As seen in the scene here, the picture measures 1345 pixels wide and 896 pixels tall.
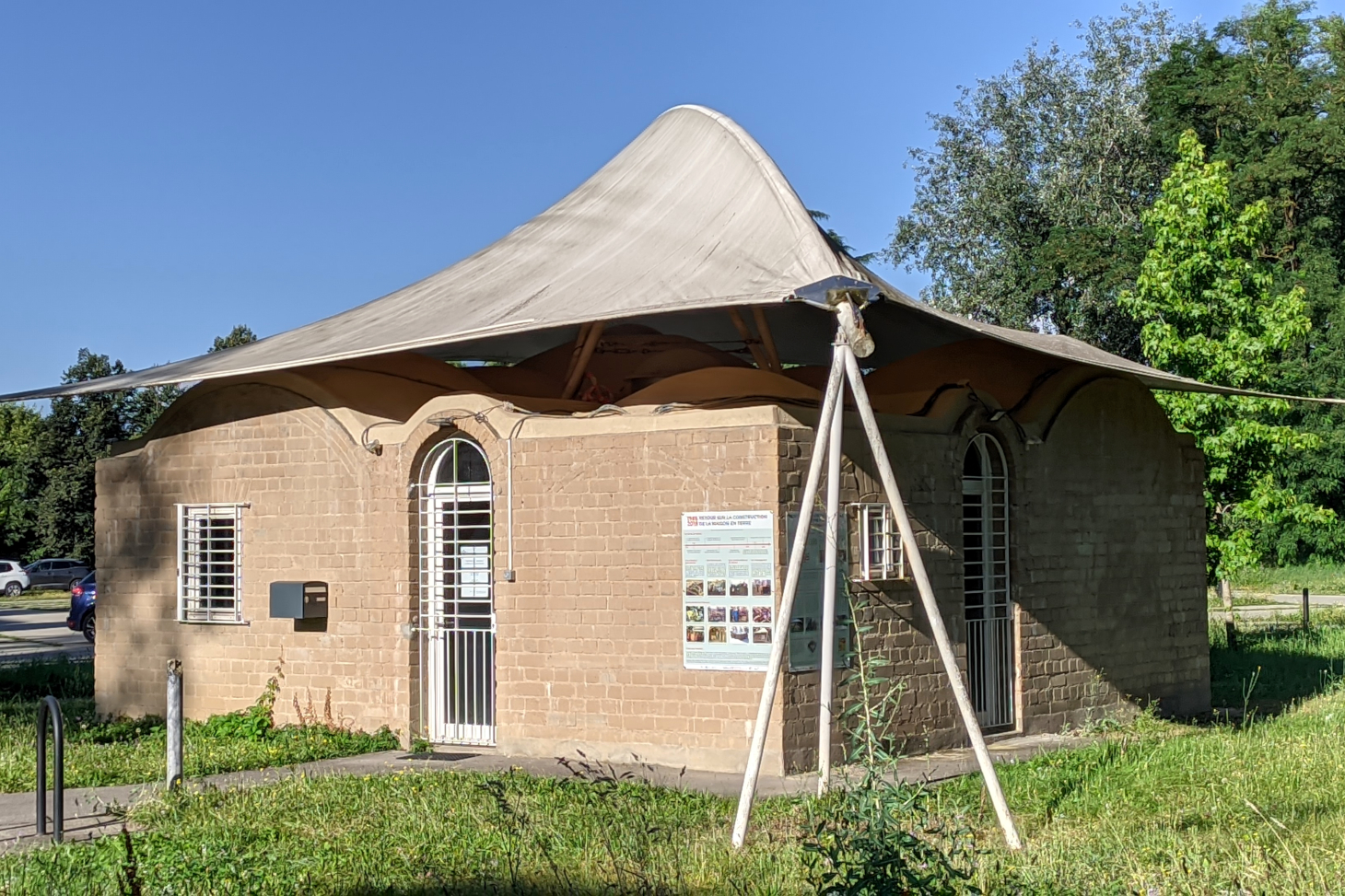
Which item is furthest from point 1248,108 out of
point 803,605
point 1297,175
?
point 803,605

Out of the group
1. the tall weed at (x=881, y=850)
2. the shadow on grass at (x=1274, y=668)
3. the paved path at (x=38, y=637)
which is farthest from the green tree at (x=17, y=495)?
the tall weed at (x=881, y=850)

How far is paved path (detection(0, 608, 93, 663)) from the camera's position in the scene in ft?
82.2

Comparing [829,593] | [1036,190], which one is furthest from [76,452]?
[829,593]

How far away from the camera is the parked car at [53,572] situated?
48.6 meters

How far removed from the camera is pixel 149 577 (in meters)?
14.9

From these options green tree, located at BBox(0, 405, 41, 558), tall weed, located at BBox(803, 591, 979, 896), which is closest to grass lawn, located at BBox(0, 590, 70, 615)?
green tree, located at BBox(0, 405, 41, 558)

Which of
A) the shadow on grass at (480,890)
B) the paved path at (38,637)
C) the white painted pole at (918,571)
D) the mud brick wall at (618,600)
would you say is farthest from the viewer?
the paved path at (38,637)

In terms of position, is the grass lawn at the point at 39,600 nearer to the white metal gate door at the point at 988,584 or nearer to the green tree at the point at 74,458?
the green tree at the point at 74,458

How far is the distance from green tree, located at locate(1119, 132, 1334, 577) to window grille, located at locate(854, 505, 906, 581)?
959 cm

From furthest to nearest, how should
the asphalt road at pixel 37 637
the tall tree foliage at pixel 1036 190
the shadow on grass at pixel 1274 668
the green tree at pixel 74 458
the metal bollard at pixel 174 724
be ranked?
the green tree at pixel 74 458
the tall tree foliage at pixel 1036 190
the asphalt road at pixel 37 637
the shadow on grass at pixel 1274 668
the metal bollard at pixel 174 724

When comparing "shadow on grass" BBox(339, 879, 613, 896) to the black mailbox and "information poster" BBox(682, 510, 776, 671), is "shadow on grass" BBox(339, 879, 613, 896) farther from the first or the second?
the black mailbox

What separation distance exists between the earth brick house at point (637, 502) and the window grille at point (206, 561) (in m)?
0.03

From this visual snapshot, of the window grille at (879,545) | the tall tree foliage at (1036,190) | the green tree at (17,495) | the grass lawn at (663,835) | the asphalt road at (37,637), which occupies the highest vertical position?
the tall tree foliage at (1036,190)

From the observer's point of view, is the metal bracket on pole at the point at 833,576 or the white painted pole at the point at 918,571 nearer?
the metal bracket on pole at the point at 833,576
